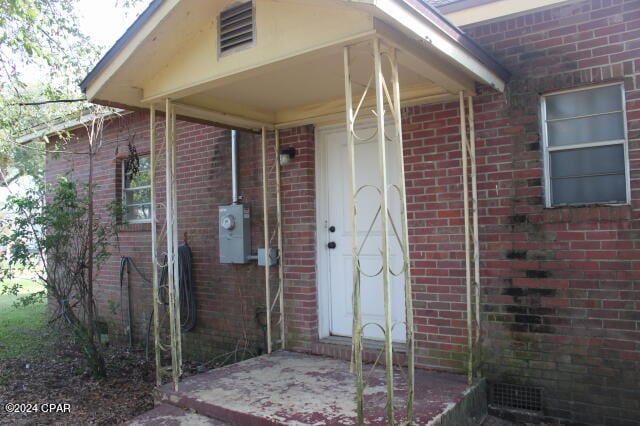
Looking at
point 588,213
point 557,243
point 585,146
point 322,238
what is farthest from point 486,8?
point 322,238

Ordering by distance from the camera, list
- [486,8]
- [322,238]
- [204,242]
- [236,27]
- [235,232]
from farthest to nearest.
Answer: [204,242] < [235,232] < [322,238] < [486,8] < [236,27]

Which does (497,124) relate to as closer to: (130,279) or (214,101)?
(214,101)

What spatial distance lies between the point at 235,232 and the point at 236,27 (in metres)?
2.81

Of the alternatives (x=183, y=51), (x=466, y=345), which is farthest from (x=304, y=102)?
(x=466, y=345)

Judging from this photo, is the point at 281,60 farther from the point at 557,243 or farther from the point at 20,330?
the point at 20,330

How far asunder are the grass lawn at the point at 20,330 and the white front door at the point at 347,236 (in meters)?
4.43

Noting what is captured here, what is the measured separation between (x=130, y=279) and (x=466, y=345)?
17.8 feet

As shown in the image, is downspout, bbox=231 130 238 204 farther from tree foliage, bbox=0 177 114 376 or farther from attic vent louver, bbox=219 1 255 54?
attic vent louver, bbox=219 1 255 54

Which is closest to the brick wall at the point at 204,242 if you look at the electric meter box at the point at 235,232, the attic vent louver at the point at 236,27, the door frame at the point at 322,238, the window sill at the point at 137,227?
the window sill at the point at 137,227

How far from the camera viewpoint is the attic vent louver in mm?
3680

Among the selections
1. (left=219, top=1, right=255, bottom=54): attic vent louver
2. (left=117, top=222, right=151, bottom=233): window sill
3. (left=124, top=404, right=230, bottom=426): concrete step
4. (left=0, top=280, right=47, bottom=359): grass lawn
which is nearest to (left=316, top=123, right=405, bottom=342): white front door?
(left=219, top=1, right=255, bottom=54): attic vent louver

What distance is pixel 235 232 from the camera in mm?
5984

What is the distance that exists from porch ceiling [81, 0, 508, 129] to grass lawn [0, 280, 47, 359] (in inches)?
162

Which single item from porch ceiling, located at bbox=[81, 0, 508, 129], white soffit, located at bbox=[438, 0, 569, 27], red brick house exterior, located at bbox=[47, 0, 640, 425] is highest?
white soffit, located at bbox=[438, 0, 569, 27]
